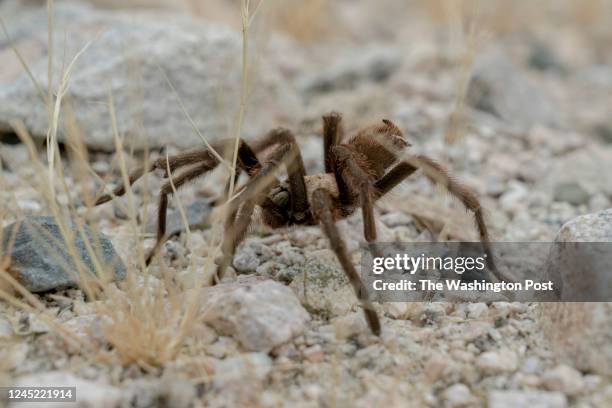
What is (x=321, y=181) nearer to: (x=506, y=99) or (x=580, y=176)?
(x=580, y=176)

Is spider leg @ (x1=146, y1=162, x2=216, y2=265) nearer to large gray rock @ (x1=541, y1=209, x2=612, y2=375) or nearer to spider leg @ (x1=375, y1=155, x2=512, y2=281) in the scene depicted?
spider leg @ (x1=375, y1=155, x2=512, y2=281)

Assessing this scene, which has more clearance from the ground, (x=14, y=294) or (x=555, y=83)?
(x=555, y=83)

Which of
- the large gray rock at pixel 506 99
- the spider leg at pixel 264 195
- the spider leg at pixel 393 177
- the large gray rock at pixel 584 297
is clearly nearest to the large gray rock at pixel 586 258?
the large gray rock at pixel 584 297

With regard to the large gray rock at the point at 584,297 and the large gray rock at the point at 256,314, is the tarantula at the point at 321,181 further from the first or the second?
the large gray rock at the point at 584,297

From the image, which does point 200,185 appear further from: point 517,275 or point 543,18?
point 543,18

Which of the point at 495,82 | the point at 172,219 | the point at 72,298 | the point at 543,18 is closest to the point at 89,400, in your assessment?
the point at 72,298

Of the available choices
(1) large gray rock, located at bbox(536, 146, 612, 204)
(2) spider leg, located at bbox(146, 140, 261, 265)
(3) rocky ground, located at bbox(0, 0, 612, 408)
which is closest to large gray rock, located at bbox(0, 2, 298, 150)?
(3) rocky ground, located at bbox(0, 0, 612, 408)

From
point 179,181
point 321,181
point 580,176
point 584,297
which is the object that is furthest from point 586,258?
point 580,176
